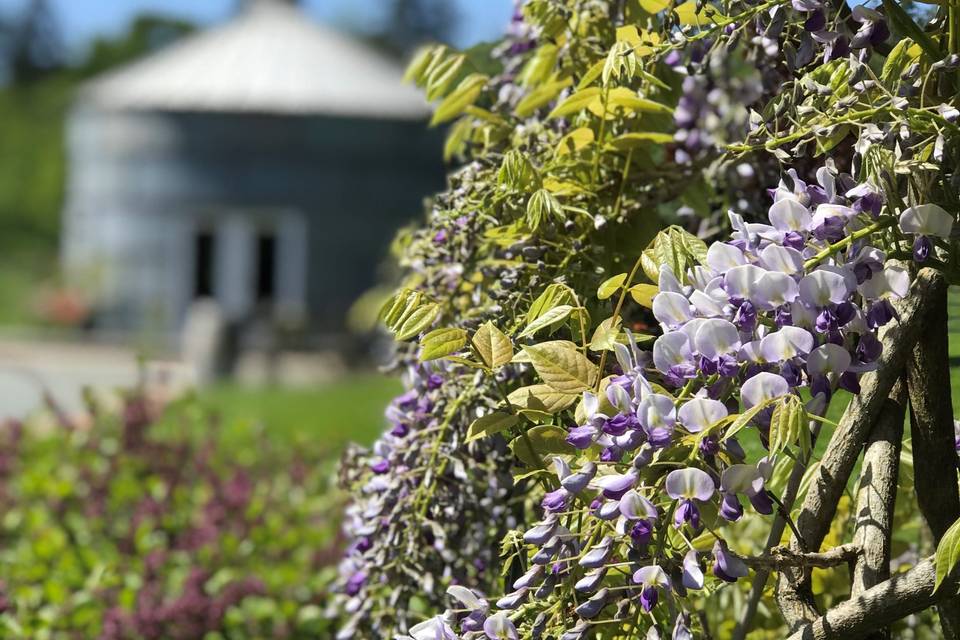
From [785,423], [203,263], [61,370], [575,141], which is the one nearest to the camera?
[785,423]

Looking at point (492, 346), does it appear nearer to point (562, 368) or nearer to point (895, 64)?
point (562, 368)

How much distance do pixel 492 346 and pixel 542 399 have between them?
9 cm

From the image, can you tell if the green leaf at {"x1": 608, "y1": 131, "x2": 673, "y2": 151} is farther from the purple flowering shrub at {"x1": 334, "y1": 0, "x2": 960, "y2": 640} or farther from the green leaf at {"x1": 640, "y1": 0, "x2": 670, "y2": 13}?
the green leaf at {"x1": 640, "y1": 0, "x2": 670, "y2": 13}

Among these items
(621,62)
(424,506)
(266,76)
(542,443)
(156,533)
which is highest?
(621,62)

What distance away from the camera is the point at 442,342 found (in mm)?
1339

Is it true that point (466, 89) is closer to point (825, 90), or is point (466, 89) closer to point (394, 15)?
point (825, 90)

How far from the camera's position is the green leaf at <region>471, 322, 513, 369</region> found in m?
1.33

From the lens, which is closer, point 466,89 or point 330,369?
point 466,89

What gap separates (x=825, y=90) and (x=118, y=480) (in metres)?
3.18

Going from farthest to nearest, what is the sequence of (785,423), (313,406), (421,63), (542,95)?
(313,406), (421,63), (542,95), (785,423)

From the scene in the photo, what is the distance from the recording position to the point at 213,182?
1838cm

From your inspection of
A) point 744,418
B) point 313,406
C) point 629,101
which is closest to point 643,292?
point 744,418

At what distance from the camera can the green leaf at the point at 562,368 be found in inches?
51.1

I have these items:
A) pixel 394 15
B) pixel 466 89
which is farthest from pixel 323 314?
pixel 394 15
